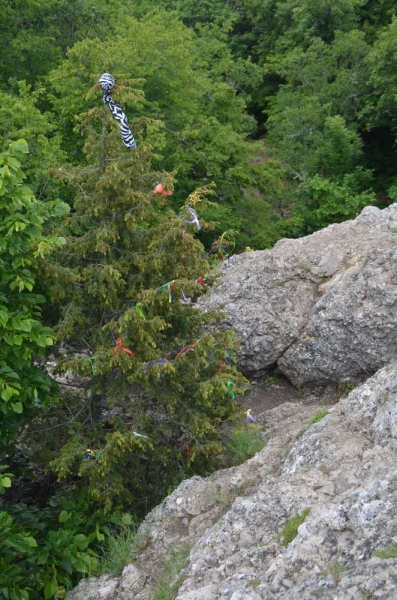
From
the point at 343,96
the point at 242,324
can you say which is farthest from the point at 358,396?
the point at 343,96

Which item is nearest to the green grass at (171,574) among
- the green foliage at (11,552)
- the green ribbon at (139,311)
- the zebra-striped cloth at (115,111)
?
the green foliage at (11,552)

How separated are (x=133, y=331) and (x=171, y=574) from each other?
2.17 meters

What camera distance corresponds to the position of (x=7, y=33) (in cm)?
1664

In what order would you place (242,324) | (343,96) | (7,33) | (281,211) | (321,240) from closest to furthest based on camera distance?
(242,324), (321,240), (7,33), (281,211), (343,96)

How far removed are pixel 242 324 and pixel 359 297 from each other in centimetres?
173

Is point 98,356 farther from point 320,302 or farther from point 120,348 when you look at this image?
point 320,302

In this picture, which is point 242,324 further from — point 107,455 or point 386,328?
point 107,455

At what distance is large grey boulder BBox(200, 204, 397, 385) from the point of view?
334 inches

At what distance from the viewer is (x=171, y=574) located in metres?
4.75

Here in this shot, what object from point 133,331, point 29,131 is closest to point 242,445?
point 133,331

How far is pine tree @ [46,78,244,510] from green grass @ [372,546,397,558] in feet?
8.62

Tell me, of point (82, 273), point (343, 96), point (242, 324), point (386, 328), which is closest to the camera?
point (82, 273)

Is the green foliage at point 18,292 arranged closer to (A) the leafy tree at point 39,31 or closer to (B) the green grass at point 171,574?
(B) the green grass at point 171,574

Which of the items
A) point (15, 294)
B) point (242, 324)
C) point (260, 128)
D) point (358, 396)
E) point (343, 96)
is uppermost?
point (260, 128)
